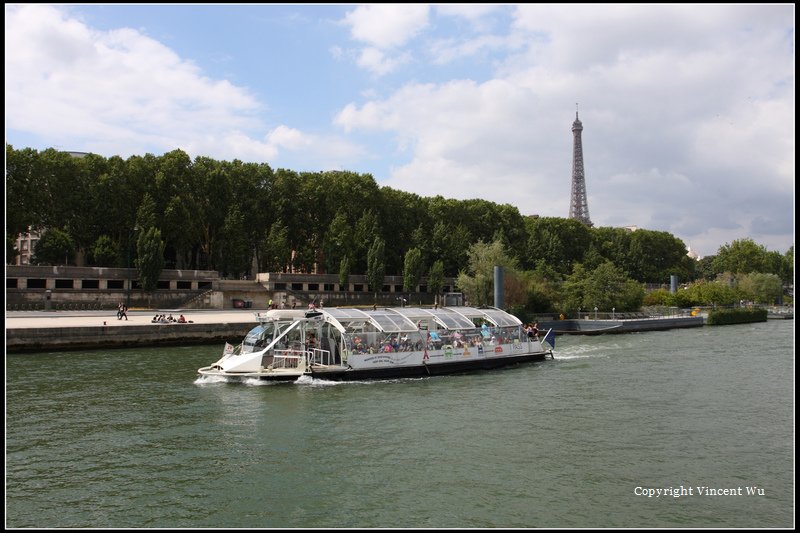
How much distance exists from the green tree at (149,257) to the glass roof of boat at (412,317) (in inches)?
1723

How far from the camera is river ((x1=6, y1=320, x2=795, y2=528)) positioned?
48.5 ft

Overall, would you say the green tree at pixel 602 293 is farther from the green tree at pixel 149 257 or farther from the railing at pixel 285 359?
the railing at pixel 285 359

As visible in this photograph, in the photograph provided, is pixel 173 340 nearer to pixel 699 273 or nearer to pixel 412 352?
pixel 412 352

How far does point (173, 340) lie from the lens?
48.8 metres

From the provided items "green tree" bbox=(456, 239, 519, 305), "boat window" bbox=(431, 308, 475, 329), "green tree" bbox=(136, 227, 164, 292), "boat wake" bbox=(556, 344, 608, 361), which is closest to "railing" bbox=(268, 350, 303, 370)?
"boat window" bbox=(431, 308, 475, 329)

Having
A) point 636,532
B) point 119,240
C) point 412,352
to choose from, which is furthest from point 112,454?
point 119,240

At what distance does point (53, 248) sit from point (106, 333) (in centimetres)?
3317

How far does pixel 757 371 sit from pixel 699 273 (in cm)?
16290

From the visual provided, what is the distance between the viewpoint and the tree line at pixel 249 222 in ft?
242

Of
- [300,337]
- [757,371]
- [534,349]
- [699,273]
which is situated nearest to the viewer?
[300,337]

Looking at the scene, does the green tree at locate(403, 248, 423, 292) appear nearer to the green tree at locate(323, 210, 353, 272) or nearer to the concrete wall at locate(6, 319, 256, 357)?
the green tree at locate(323, 210, 353, 272)

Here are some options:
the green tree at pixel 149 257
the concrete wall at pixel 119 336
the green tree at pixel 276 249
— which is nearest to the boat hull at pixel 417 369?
the concrete wall at pixel 119 336

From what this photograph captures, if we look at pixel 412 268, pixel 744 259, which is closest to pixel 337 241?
pixel 412 268

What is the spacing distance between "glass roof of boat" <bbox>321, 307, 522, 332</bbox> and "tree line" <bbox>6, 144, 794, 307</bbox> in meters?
34.8
